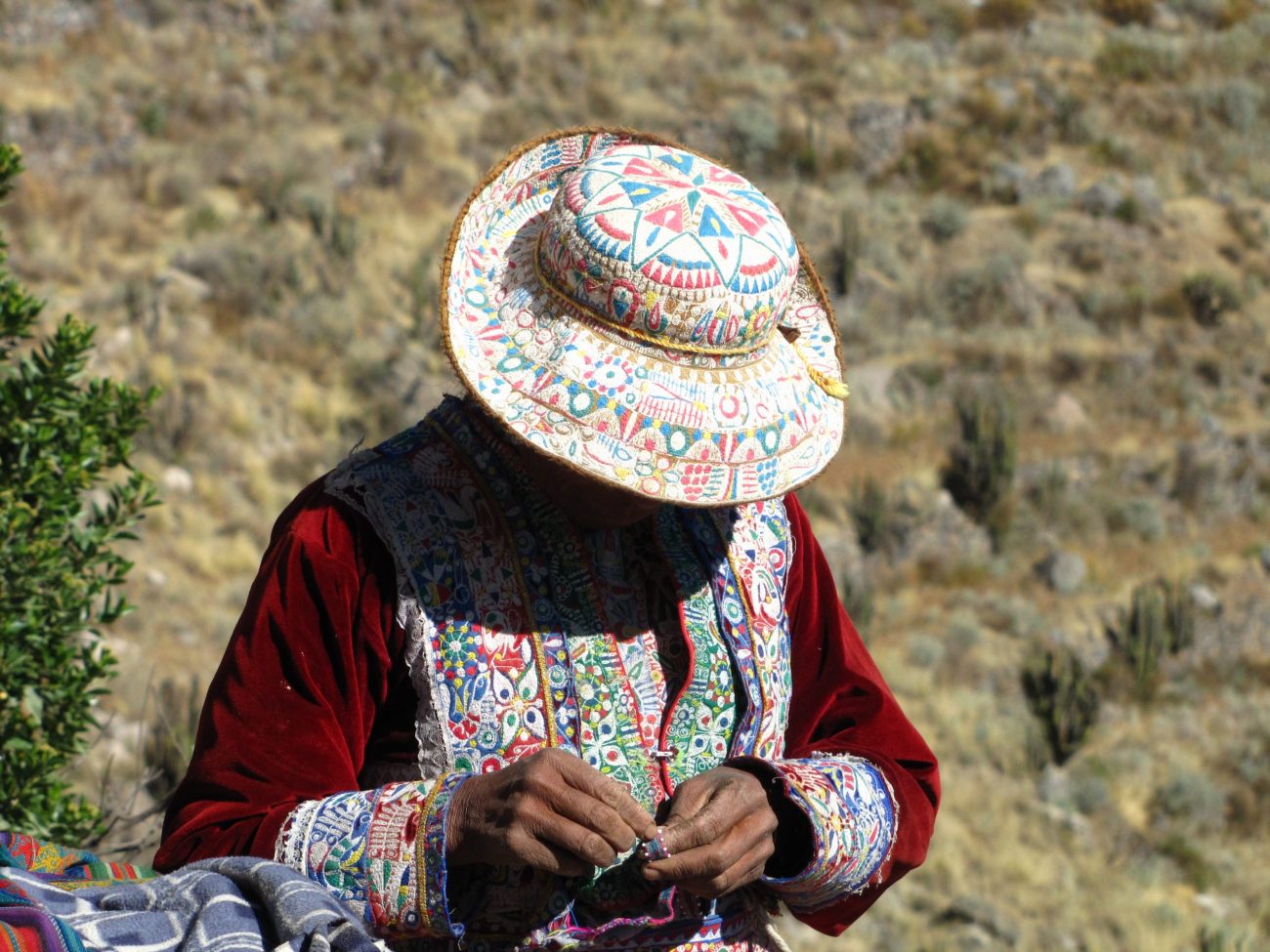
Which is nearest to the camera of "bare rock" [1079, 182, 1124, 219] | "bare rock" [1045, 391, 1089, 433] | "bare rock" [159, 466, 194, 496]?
"bare rock" [159, 466, 194, 496]

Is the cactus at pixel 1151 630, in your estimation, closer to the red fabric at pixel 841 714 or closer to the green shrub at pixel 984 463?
the green shrub at pixel 984 463

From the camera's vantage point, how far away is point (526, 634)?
6.51 ft

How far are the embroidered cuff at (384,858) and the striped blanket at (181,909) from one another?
9 centimetres

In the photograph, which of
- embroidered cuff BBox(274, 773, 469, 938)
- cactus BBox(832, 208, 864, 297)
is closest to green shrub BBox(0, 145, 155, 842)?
embroidered cuff BBox(274, 773, 469, 938)

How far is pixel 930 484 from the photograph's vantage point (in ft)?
43.5

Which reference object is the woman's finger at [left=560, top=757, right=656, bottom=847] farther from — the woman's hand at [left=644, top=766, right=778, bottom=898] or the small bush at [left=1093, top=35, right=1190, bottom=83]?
the small bush at [left=1093, top=35, right=1190, bottom=83]

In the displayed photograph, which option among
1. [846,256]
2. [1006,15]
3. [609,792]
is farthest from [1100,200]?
[609,792]

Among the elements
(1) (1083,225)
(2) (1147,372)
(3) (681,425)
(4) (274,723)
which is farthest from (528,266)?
(1) (1083,225)

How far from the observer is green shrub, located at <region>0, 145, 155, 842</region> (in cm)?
356

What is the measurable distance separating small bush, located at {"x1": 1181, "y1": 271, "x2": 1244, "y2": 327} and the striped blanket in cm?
1629

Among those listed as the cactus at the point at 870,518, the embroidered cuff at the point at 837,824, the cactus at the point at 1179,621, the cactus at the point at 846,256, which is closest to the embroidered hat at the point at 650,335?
the embroidered cuff at the point at 837,824

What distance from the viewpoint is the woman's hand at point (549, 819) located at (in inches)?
67.7

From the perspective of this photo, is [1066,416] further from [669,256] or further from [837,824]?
[669,256]

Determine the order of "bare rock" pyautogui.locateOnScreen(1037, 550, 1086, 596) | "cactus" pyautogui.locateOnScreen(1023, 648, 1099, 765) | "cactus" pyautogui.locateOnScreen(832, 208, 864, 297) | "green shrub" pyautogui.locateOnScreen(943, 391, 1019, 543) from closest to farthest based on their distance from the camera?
"cactus" pyautogui.locateOnScreen(1023, 648, 1099, 765) < "bare rock" pyautogui.locateOnScreen(1037, 550, 1086, 596) < "green shrub" pyautogui.locateOnScreen(943, 391, 1019, 543) < "cactus" pyautogui.locateOnScreen(832, 208, 864, 297)
